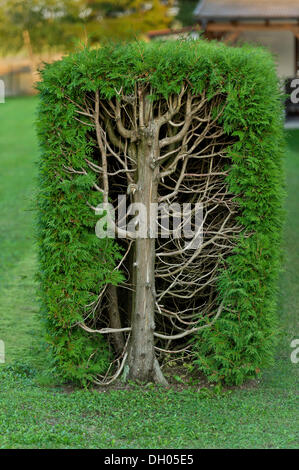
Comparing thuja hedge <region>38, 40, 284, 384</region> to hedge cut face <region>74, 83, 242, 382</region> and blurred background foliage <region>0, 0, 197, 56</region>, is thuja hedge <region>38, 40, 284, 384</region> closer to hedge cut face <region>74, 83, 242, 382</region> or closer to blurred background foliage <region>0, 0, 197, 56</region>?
hedge cut face <region>74, 83, 242, 382</region>

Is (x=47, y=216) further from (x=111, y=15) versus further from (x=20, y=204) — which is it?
(x=111, y=15)

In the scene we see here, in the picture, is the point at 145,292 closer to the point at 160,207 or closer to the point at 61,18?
the point at 160,207

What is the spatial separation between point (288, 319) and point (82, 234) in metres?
3.05

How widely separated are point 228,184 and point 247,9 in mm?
17416

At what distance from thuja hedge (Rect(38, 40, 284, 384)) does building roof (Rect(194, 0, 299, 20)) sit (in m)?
15.9

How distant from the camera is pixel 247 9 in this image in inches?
840

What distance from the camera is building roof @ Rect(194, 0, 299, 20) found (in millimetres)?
20609

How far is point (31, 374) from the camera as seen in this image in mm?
6035

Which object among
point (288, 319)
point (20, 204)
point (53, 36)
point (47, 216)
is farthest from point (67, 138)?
point (53, 36)

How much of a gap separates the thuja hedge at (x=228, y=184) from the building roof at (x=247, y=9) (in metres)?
15.9

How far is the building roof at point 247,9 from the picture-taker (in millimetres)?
20609

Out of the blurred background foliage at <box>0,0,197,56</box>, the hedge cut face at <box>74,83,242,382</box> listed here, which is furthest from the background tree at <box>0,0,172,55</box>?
the hedge cut face at <box>74,83,242,382</box>

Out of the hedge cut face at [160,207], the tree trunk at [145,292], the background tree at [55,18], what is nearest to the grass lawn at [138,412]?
the tree trunk at [145,292]

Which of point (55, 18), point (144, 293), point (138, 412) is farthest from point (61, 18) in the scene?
point (138, 412)
